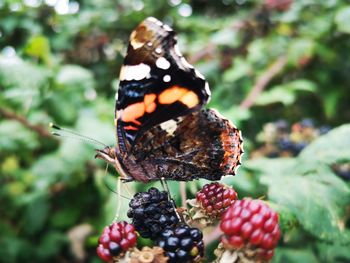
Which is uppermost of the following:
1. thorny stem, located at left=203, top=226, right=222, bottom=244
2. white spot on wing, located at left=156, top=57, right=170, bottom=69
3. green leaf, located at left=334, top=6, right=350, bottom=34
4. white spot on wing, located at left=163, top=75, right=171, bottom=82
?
green leaf, located at left=334, top=6, right=350, bottom=34

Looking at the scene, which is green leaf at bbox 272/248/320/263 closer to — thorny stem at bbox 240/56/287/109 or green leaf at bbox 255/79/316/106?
green leaf at bbox 255/79/316/106

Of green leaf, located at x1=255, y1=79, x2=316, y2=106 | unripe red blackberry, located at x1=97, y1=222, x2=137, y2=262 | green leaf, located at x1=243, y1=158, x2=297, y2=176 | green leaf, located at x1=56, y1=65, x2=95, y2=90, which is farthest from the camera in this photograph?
green leaf, located at x1=56, y1=65, x2=95, y2=90

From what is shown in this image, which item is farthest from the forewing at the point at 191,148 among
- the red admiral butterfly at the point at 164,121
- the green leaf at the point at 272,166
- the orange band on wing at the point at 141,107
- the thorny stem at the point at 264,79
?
the thorny stem at the point at 264,79

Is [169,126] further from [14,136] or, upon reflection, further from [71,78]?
[14,136]

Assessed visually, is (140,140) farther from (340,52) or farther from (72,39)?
(72,39)

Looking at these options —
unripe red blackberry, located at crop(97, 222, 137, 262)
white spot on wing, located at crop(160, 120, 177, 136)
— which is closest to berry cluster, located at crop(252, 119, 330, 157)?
white spot on wing, located at crop(160, 120, 177, 136)

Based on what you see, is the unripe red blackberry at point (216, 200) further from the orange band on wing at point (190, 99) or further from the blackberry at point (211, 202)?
the orange band on wing at point (190, 99)

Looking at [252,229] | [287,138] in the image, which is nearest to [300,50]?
[287,138]
